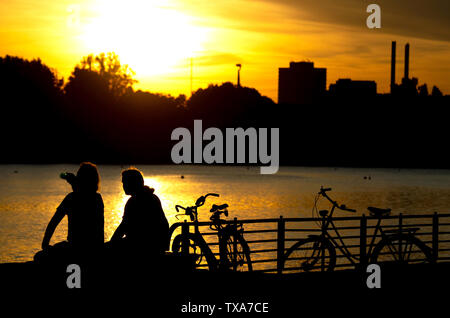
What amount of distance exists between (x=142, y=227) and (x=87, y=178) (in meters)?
1.07

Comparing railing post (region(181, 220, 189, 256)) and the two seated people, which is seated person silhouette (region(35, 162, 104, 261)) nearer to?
the two seated people

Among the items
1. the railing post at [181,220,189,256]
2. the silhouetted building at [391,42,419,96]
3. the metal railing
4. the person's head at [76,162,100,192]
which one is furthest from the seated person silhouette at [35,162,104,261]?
the silhouetted building at [391,42,419,96]

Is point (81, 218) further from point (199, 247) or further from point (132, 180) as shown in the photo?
point (199, 247)

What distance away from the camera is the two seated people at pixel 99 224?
28.0 feet

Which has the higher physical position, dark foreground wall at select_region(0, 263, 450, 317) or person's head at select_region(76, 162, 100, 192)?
person's head at select_region(76, 162, 100, 192)

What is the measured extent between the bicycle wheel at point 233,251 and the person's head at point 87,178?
13.1ft

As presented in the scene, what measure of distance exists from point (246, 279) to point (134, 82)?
130 m

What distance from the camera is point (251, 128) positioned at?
482 feet

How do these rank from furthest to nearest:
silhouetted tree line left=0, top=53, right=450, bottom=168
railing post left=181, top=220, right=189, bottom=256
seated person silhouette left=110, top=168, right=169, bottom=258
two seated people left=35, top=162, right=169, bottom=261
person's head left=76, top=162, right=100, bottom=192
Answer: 1. silhouetted tree line left=0, top=53, right=450, bottom=168
2. railing post left=181, top=220, right=189, bottom=256
3. seated person silhouette left=110, top=168, right=169, bottom=258
4. two seated people left=35, top=162, right=169, bottom=261
5. person's head left=76, top=162, right=100, bottom=192

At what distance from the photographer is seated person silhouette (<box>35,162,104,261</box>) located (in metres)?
8.46

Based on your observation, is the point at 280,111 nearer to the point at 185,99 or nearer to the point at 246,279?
the point at 185,99

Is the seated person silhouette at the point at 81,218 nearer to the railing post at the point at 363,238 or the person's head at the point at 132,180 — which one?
the person's head at the point at 132,180
